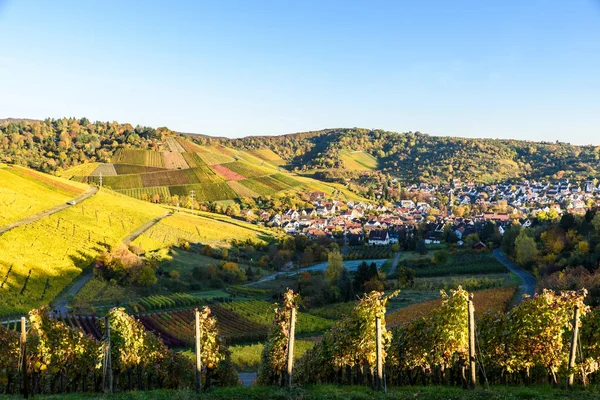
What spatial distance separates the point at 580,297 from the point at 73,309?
37798 millimetres

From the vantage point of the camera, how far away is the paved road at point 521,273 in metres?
51.2

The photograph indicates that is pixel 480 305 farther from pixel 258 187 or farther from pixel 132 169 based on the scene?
pixel 132 169

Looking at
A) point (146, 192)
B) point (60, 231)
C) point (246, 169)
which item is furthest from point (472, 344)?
point (246, 169)

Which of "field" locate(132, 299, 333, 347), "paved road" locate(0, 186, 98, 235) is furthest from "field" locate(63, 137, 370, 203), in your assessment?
"field" locate(132, 299, 333, 347)

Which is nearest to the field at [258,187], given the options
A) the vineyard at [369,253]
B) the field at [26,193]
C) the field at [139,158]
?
the field at [139,158]

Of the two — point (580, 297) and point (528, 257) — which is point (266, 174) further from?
point (580, 297)

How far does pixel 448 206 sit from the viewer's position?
527 feet

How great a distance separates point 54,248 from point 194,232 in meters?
30.7

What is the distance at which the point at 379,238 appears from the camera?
99.6 m

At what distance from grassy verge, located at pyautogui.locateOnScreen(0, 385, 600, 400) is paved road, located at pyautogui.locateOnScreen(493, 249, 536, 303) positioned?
3608 cm

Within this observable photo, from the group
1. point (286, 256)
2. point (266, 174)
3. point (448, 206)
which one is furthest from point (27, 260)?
point (448, 206)

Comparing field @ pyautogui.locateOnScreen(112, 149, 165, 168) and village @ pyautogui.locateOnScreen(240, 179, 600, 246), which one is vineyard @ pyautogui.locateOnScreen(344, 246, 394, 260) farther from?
field @ pyautogui.locateOnScreen(112, 149, 165, 168)

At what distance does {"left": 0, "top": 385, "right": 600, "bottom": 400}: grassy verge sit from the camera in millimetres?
11234

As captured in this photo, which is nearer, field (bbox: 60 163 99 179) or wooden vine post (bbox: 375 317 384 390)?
wooden vine post (bbox: 375 317 384 390)
